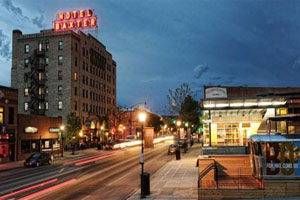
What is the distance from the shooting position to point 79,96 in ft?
220

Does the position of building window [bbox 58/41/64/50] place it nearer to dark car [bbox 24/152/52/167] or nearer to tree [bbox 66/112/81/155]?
tree [bbox 66/112/81/155]

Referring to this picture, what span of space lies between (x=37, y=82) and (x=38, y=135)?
788 inches

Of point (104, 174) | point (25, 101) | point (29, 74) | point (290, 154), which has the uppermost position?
point (29, 74)

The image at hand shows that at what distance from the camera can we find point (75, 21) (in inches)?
2739

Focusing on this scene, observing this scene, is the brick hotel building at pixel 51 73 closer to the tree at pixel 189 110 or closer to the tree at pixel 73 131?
the tree at pixel 73 131

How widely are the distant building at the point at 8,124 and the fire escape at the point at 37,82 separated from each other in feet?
70.7

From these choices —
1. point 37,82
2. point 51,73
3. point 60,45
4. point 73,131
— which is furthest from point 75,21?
point 73,131

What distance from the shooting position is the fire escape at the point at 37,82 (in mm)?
64500

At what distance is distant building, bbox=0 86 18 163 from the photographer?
39906mm

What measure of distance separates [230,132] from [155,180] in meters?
7.97

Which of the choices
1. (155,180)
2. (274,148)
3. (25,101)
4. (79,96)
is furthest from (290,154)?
(25,101)

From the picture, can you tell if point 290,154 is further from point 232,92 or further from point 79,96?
point 79,96

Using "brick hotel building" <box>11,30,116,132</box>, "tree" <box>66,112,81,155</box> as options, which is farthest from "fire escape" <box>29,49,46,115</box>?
→ "tree" <box>66,112,81,155</box>

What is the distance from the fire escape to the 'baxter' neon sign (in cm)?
728
